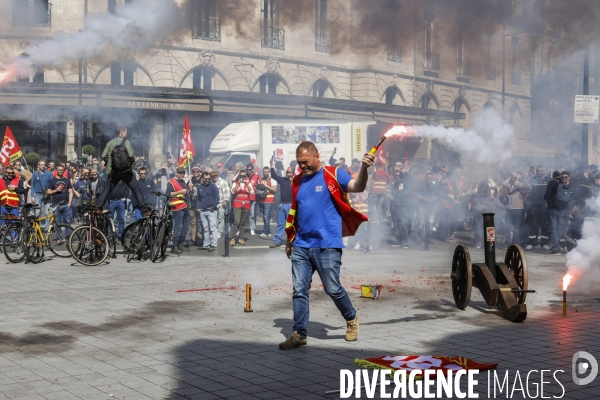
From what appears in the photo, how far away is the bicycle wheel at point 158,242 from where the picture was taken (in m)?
14.8

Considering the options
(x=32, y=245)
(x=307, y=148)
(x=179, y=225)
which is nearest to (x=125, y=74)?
(x=179, y=225)

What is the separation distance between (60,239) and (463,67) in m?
9.54

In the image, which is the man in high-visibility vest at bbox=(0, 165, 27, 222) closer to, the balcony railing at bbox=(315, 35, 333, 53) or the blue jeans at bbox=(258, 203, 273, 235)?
the blue jeans at bbox=(258, 203, 273, 235)

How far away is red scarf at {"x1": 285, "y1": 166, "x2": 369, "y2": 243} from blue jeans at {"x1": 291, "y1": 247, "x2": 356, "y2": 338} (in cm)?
23

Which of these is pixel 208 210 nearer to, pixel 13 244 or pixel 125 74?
pixel 13 244

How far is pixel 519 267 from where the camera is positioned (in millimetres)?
9641

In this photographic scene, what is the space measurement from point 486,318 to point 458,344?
64.4 inches

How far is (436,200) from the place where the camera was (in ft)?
63.5

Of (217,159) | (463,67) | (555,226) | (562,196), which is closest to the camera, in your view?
(562,196)

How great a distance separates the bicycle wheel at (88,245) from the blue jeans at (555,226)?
30.0 feet

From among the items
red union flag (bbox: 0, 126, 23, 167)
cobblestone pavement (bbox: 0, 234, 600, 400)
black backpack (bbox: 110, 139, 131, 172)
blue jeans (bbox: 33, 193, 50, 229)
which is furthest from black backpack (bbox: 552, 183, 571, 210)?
red union flag (bbox: 0, 126, 23, 167)

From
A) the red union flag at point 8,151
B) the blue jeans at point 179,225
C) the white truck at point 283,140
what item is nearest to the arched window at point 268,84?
the white truck at point 283,140

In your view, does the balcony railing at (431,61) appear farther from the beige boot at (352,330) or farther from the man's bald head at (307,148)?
the beige boot at (352,330)

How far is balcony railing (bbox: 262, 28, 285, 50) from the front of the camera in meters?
Result: 20.8
